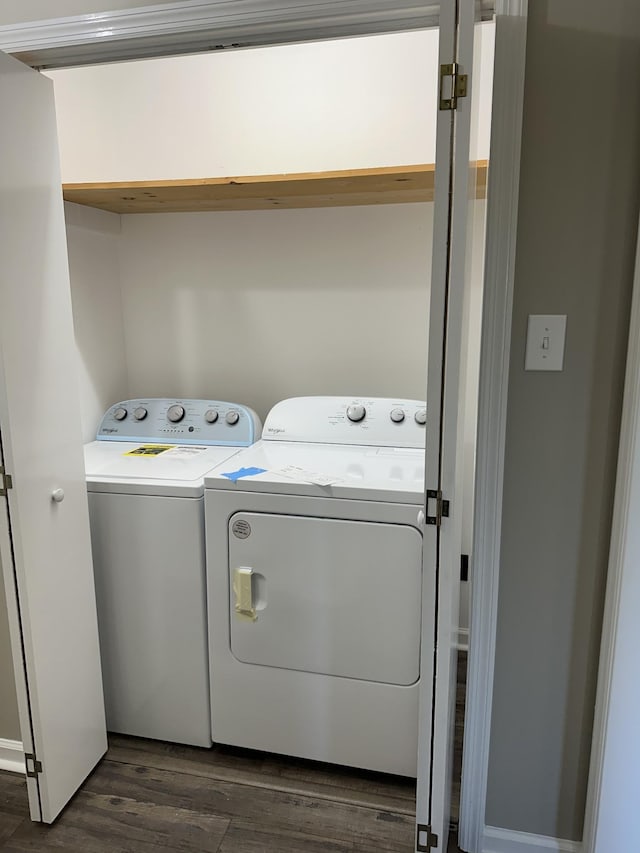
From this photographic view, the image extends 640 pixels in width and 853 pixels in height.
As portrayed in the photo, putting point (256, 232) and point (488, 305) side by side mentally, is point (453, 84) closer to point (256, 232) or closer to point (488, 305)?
point (488, 305)

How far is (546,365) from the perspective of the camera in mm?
1273

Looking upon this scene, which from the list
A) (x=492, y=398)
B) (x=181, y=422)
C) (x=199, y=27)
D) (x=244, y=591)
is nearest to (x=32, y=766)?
(x=244, y=591)

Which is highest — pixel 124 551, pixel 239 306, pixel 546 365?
pixel 239 306

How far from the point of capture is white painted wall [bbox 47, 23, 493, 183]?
2.14 meters

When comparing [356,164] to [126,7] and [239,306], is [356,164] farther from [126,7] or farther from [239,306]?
[126,7]

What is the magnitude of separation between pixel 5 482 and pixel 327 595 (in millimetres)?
888

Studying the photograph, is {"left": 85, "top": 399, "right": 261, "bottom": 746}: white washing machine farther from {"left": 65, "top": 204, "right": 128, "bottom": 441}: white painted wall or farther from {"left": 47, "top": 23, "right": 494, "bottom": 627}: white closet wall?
{"left": 47, "top": 23, "right": 494, "bottom": 627}: white closet wall

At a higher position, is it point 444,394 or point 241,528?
point 444,394

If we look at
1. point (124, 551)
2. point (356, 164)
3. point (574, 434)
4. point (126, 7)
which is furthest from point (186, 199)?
point (574, 434)

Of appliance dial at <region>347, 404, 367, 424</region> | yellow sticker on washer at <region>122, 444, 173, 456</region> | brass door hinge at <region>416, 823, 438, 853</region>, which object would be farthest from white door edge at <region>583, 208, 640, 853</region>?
yellow sticker on washer at <region>122, 444, 173, 456</region>

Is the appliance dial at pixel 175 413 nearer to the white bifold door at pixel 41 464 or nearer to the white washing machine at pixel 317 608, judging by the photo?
the white washing machine at pixel 317 608

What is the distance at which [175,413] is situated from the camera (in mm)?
2303

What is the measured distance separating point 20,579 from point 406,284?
5.38ft

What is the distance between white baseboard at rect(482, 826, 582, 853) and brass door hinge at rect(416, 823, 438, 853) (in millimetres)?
246
